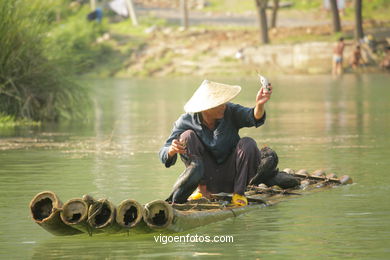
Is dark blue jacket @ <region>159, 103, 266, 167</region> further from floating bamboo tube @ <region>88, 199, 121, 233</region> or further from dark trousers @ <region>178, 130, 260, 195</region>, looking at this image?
floating bamboo tube @ <region>88, 199, 121, 233</region>

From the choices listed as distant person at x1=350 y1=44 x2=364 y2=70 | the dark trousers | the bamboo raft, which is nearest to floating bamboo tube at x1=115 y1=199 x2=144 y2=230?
the bamboo raft

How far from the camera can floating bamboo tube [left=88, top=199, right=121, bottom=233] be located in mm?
8758

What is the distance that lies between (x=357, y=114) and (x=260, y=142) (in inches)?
250

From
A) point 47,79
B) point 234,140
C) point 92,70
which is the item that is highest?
point 234,140

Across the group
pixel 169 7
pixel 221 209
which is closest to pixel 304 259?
pixel 221 209

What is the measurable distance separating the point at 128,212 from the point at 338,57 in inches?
1256

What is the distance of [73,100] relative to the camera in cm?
2220

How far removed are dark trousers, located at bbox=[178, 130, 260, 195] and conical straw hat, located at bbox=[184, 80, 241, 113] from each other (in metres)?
0.24

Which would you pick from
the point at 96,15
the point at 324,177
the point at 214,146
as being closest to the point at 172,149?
the point at 214,146

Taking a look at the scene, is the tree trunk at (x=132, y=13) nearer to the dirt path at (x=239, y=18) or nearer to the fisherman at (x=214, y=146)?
the dirt path at (x=239, y=18)

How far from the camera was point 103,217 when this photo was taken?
29.2 ft

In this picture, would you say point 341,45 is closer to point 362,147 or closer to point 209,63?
point 209,63

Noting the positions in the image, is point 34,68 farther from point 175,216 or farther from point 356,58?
point 356,58

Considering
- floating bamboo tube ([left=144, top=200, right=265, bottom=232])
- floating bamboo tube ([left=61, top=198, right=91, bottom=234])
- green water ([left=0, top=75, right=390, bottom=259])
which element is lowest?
green water ([left=0, top=75, right=390, bottom=259])
